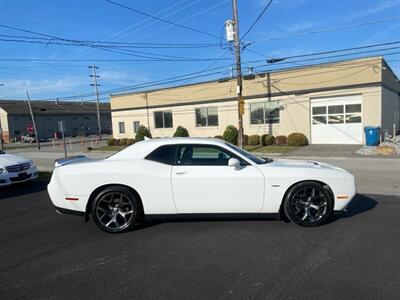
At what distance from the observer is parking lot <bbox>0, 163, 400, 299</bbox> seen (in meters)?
3.44

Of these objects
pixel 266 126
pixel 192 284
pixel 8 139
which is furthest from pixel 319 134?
pixel 8 139

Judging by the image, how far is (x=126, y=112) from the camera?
33.8 m

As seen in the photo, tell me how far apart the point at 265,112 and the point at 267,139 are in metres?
2.39

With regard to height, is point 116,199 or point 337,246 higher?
point 116,199

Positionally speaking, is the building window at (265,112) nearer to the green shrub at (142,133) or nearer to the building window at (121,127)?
the green shrub at (142,133)

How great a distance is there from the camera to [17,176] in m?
9.80

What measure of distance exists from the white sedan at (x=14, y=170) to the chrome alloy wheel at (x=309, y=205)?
26.4 ft

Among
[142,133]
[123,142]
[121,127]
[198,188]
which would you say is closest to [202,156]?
[198,188]

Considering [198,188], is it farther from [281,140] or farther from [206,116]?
[206,116]

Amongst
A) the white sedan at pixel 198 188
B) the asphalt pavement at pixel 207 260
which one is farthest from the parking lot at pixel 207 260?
the white sedan at pixel 198 188

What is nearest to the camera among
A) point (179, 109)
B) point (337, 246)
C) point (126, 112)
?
point (337, 246)

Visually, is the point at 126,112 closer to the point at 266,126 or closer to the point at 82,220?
the point at 266,126

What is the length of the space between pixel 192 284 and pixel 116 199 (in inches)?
87.6

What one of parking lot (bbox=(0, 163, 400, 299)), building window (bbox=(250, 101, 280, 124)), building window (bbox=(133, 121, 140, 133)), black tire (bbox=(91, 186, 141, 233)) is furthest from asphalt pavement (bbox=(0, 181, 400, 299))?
building window (bbox=(133, 121, 140, 133))
